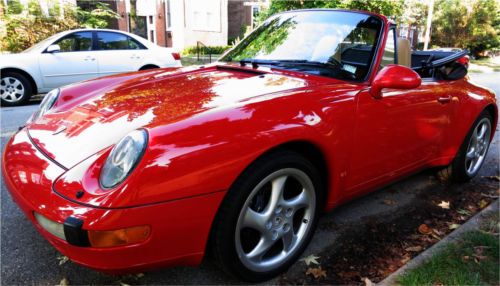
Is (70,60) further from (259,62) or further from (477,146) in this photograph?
(477,146)

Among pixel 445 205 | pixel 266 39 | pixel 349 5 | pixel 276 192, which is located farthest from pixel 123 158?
pixel 349 5

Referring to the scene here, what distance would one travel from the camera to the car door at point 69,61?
7.53 meters

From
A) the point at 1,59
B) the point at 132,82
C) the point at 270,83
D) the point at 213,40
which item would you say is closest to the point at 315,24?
the point at 270,83

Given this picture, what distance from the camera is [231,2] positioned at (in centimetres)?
2523

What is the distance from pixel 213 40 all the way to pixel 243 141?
2168cm

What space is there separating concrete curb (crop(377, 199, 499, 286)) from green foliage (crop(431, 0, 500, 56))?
2870cm

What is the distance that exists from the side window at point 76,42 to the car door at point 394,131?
6.77 m

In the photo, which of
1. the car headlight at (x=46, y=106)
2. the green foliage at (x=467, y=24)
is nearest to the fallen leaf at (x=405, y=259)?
the car headlight at (x=46, y=106)

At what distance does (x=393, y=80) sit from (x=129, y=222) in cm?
168

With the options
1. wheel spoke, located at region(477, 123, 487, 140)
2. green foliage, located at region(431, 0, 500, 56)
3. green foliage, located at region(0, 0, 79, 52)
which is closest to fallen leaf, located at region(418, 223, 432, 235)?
wheel spoke, located at region(477, 123, 487, 140)

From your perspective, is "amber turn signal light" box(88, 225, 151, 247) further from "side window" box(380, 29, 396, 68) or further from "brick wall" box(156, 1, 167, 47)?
"brick wall" box(156, 1, 167, 47)

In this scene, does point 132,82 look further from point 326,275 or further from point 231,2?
point 231,2

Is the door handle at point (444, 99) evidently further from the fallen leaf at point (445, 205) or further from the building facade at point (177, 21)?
the building facade at point (177, 21)

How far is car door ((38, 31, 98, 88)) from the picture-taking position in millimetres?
7527
